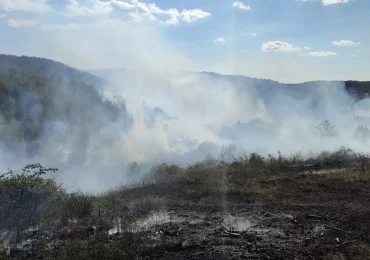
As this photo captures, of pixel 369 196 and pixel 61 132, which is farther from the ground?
pixel 61 132

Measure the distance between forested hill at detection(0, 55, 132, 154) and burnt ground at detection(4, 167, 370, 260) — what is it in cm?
1952

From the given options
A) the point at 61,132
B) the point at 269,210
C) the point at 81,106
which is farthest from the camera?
the point at 81,106

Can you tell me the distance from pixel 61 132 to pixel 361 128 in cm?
2448

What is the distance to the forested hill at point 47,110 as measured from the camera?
27766 millimetres

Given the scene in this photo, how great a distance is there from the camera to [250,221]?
8.04 meters

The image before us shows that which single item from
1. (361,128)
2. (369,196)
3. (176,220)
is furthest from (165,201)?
(361,128)

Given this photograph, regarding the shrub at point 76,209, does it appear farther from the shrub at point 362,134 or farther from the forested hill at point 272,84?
the forested hill at point 272,84

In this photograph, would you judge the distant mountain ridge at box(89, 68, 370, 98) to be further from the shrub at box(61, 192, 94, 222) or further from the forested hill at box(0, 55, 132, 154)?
the shrub at box(61, 192, 94, 222)

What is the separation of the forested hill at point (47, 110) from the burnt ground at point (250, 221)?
1952cm

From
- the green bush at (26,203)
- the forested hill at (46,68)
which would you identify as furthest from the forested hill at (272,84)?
the green bush at (26,203)

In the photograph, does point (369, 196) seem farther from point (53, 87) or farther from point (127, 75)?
point (127, 75)

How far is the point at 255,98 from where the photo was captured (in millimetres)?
44125

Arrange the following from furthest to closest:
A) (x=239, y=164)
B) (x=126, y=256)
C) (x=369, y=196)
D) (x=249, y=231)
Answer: (x=239, y=164)
(x=369, y=196)
(x=249, y=231)
(x=126, y=256)

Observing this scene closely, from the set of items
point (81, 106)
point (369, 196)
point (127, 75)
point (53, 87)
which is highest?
point (127, 75)
